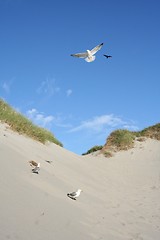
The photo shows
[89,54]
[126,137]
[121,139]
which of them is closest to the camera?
[89,54]

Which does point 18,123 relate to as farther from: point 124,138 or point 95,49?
point 124,138

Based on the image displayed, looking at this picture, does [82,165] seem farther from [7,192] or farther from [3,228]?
[3,228]

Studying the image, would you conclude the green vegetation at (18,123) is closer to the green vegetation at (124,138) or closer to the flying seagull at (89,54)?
the flying seagull at (89,54)

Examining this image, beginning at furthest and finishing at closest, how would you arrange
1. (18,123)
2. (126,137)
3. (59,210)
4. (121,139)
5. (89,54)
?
(126,137)
(121,139)
(18,123)
(89,54)
(59,210)

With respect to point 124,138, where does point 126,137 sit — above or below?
above

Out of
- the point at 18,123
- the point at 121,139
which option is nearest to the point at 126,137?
the point at 121,139

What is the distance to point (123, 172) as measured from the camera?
66.5ft

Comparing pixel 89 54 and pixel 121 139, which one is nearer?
pixel 89 54

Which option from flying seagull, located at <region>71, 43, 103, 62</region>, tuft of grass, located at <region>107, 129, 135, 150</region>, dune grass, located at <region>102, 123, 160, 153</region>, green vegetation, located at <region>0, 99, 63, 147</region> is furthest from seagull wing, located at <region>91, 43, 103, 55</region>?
tuft of grass, located at <region>107, 129, 135, 150</region>

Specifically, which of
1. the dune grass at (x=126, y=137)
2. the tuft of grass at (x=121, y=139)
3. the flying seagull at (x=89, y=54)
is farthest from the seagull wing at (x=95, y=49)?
the tuft of grass at (x=121, y=139)

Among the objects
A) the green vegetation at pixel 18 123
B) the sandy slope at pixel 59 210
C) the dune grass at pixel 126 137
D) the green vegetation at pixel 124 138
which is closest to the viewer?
the sandy slope at pixel 59 210

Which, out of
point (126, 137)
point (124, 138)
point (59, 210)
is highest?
point (126, 137)

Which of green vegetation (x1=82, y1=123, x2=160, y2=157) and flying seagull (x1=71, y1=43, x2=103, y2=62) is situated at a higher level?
green vegetation (x1=82, y1=123, x2=160, y2=157)

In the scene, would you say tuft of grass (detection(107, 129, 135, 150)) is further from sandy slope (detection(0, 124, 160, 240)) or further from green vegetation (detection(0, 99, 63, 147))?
sandy slope (detection(0, 124, 160, 240))
